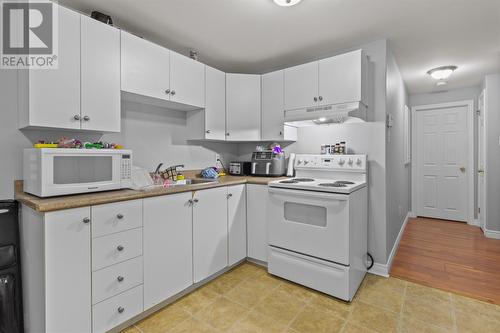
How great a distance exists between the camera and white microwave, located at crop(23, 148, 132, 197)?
146 cm

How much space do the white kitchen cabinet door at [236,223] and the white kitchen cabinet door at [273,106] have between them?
0.77 m

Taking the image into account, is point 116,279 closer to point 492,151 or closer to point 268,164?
point 268,164

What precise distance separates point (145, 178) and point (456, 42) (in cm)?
339

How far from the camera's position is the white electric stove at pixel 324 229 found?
1.97 m

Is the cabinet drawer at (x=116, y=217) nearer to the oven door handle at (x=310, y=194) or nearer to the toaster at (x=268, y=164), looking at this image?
the oven door handle at (x=310, y=194)

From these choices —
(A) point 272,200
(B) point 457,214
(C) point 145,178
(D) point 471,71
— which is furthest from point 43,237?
(B) point 457,214

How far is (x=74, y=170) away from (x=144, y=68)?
1.00 meters

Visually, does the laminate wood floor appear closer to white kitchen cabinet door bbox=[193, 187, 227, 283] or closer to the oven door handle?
the oven door handle

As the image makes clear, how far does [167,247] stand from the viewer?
190cm

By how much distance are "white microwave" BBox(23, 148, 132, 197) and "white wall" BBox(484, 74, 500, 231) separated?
4.74 m

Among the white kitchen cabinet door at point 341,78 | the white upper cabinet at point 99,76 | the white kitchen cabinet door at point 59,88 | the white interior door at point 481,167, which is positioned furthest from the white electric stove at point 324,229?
the white interior door at point 481,167

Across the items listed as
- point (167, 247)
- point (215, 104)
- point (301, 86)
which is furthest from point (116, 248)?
point (301, 86)

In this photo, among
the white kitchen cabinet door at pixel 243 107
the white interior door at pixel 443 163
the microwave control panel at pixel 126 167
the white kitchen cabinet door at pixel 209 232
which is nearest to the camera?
the microwave control panel at pixel 126 167

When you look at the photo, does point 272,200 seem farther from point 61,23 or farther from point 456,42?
point 456,42
